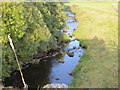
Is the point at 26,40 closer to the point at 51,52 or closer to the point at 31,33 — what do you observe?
the point at 31,33

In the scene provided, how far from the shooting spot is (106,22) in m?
54.4

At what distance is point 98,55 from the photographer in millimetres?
30969

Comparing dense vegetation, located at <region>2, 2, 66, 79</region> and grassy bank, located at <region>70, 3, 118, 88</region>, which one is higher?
dense vegetation, located at <region>2, 2, 66, 79</region>

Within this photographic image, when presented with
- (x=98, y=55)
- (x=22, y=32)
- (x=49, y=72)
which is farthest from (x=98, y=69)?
(x=22, y=32)

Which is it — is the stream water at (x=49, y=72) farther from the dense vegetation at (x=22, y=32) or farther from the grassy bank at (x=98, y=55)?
the dense vegetation at (x=22, y=32)

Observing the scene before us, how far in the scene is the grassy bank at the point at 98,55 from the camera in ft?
72.9

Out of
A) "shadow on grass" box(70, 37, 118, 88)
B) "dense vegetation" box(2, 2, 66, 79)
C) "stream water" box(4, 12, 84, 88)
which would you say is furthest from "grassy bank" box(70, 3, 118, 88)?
"dense vegetation" box(2, 2, 66, 79)

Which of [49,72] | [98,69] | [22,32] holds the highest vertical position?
[22,32]

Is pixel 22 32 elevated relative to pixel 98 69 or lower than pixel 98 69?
Answer: elevated

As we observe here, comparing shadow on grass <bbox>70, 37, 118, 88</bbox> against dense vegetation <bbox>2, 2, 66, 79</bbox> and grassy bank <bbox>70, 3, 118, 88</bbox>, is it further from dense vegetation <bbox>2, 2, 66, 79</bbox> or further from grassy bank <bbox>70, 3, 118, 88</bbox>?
dense vegetation <bbox>2, 2, 66, 79</bbox>

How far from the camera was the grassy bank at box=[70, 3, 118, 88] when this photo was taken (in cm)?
2221

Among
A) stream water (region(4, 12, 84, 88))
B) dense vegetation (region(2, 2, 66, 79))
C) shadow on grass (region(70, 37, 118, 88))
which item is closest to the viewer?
shadow on grass (region(70, 37, 118, 88))

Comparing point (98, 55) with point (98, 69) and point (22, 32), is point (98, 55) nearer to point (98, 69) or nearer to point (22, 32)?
point (98, 69)

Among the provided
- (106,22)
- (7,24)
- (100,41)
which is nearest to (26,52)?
(7,24)
